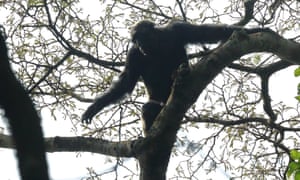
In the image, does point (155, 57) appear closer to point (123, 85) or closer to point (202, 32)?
point (123, 85)

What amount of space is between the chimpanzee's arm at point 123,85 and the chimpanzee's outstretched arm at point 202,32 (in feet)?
2.50

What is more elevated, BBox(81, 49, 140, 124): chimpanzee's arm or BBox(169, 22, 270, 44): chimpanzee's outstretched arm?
BBox(169, 22, 270, 44): chimpanzee's outstretched arm

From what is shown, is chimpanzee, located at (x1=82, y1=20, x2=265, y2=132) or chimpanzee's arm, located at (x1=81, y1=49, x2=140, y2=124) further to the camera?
chimpanzee's arm, located at (x1=81, y1=49, x2=140, y2=124)

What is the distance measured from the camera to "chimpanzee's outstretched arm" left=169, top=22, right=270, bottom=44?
6918 millimetres

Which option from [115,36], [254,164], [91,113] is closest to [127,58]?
[115,36]

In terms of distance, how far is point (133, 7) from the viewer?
7.65m

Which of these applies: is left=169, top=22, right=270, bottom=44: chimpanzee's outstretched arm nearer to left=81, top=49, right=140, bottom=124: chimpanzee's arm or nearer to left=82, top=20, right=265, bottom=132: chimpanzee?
left=82, top=20, right=265, bottom=132: chimpanzee

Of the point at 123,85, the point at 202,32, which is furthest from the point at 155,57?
the point at 202,32

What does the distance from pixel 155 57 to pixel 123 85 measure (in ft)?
2.09

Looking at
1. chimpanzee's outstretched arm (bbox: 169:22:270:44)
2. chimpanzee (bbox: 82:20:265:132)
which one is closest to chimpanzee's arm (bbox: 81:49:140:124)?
chimpanzee (bbox: 82:20:265:132)

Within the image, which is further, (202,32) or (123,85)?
(123,85)

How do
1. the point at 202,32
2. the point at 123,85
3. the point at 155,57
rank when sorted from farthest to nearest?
1. the point at 123,85
2. the point at 155,57
3. the point at 202,32

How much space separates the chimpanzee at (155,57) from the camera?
284 inches

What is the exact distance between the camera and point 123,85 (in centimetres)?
765
